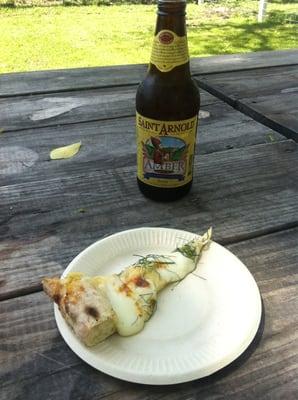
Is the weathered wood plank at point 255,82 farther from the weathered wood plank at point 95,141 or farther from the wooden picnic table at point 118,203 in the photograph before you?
the weathered wood plank at point 95,141

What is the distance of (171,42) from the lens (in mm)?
708

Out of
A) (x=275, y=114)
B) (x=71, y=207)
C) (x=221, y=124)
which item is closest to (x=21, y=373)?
(x=71, y=207)

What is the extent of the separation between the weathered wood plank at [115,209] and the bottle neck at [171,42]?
22 centimetres

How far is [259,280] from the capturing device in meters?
0.62

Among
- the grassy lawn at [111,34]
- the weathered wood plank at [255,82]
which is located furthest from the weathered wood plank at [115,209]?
the grassy lawn at [111,34]

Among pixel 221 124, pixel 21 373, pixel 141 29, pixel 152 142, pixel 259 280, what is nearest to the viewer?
pixel 21 373

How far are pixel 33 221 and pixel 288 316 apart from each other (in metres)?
0.42

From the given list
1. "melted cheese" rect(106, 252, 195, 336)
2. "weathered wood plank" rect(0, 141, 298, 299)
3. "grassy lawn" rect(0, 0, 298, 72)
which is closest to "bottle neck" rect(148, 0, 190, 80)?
"weathered wood plank" rect(0, 141, 298, 299)

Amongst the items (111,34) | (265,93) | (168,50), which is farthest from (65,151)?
(111,34)

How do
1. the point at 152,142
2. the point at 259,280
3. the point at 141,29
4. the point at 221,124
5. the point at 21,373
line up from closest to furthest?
the point at 21,373 → the point at 259,280 → the point at 152,142 → the point at 221,124 → the point at 141,29

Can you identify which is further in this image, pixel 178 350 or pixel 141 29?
pixel 141 29

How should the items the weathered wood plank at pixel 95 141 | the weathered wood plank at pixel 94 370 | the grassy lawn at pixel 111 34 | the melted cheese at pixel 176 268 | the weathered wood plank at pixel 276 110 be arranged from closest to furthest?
1. the weathered wood plank at pixel 94 370
2. the melted cheese at pixel 176 268
3. the weathered wood plank at pixel 95 141
4. the weathered wood plank at pixel 276 110
5. the grassy lawn at pixel 111 34

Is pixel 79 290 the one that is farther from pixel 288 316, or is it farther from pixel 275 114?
pixel 275 114

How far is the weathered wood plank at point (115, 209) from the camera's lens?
2.19 ft
